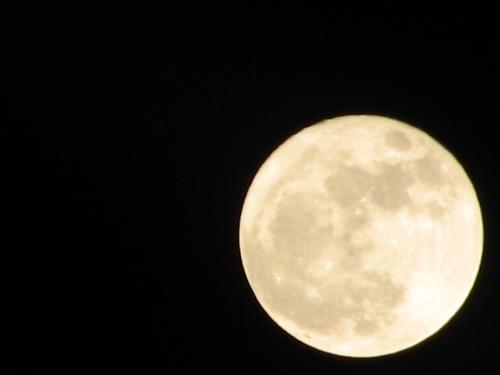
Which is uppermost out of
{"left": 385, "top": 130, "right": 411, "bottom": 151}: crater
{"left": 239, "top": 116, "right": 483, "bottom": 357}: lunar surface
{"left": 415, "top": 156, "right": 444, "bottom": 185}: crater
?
{"left": 385, "top": 130, "right": 411, "bottom": 151}: crater

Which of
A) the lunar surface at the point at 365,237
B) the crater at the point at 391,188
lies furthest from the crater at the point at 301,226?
the crater at the point at 391,188

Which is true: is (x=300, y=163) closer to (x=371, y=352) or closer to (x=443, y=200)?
(x=443, y=200)

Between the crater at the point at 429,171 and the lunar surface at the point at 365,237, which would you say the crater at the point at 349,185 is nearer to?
the lunar surface at the point at 365,237

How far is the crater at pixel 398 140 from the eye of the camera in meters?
4.79

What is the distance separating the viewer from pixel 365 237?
462 cm

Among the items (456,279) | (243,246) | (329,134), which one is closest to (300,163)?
(329,134)

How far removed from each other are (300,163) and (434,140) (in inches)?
28.7

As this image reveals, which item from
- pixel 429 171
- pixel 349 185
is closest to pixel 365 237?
pixel 349 185

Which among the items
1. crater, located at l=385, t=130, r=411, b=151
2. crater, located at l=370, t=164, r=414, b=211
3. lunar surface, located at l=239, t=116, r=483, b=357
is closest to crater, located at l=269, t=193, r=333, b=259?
lunar surface, located at l=239, t=116, r=483, b=357

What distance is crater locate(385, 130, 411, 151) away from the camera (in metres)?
4.79

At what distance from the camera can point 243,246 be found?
16.9 ft

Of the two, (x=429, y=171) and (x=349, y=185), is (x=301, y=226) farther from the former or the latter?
(x=429, y=171)

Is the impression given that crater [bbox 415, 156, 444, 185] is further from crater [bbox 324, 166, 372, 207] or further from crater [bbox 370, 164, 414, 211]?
crater [bbox 324, 166, 372, 207]

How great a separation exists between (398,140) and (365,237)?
1.84 ft
